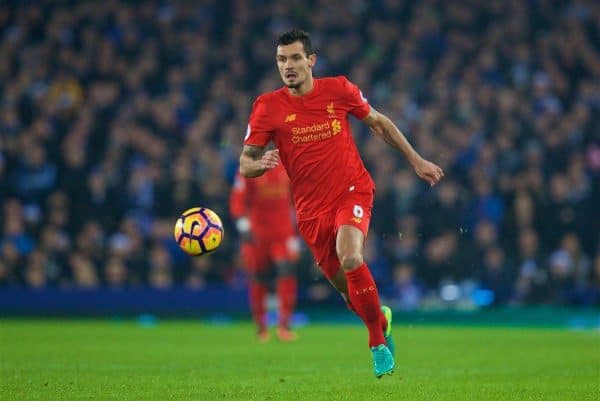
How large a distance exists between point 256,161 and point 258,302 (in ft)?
23.0

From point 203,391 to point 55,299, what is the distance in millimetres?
11297

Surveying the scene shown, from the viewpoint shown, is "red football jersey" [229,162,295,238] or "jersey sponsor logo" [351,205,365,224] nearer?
"jersey sponsor logo" [351,205,365,224]

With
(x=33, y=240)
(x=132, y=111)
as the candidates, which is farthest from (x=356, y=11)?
(x=33, y=240)

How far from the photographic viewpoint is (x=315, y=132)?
9281 millimetres

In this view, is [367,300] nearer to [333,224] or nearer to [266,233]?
[333,224]

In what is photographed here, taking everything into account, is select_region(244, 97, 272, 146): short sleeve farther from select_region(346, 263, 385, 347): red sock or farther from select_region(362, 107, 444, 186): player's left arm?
select_region(346, 263, 385, 347): red sock

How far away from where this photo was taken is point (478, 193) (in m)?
19.8

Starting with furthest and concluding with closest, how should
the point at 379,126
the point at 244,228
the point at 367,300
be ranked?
the point at 244,228
the point at 379,126
the point at 367,300

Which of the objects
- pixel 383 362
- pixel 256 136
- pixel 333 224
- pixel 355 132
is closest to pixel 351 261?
pixel 333 224

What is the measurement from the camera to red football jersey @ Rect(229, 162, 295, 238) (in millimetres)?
15906

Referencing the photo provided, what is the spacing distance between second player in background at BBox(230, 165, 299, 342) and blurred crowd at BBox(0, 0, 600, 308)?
3003 millimetres

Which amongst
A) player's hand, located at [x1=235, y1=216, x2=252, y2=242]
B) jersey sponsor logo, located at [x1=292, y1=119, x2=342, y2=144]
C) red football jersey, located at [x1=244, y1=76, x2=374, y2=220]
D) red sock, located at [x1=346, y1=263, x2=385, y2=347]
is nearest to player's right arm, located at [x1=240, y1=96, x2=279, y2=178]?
red football jersey, located at [x1=244, y1=76, x2=374, y2=220]

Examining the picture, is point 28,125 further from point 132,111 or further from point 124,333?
point 124,333

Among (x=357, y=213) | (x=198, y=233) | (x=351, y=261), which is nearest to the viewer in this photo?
(x=351, y=261)
